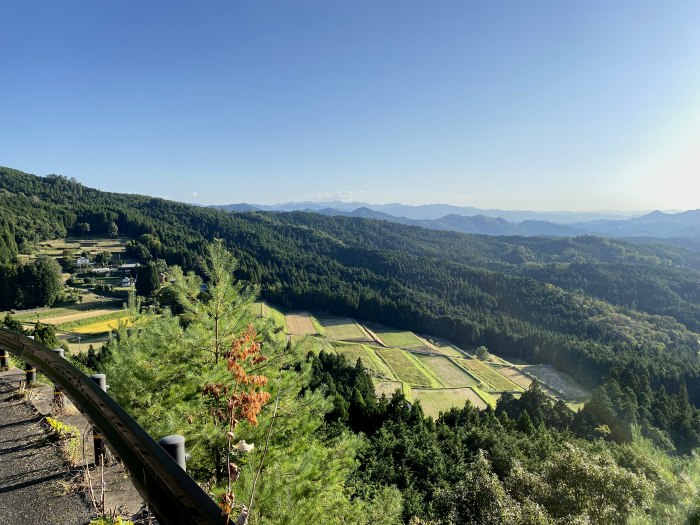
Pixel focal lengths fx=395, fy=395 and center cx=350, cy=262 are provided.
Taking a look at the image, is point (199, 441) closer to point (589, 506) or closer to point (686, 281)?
point (589, 506)

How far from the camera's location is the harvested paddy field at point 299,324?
74.2 m

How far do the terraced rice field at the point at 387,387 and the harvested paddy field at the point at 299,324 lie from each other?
21.9 meters

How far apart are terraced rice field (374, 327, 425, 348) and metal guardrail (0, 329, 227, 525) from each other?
76.4m

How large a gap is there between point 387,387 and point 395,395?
1870 cm

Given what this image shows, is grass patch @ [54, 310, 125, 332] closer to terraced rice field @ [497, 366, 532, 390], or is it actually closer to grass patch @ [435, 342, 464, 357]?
grass patch @ [435, 342, 464, 357]

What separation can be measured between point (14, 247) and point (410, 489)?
8230 centimetres

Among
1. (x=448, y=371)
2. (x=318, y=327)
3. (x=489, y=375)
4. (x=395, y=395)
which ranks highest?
(x=395, y=395)

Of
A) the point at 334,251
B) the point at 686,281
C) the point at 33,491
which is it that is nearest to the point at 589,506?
the point at 33,491

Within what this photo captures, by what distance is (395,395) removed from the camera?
118 feet

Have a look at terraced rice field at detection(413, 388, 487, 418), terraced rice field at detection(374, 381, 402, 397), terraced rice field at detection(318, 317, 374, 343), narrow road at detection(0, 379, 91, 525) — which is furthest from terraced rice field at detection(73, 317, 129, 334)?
narrow road at detection(0, 379, 91, 525)

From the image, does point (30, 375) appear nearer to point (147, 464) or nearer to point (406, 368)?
point (147, 464)

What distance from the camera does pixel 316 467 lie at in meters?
6.41

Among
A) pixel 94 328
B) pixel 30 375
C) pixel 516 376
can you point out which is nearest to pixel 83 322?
pixel 94 328

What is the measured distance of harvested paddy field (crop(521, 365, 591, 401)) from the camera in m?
63.0
